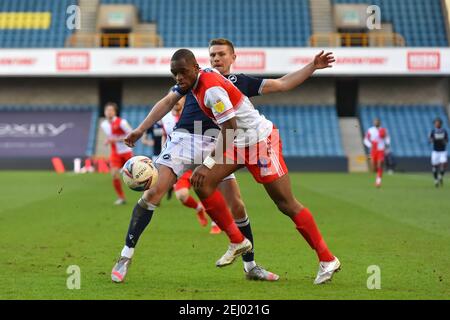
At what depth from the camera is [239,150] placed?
7.46 metres

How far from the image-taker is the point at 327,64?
788 centimetres

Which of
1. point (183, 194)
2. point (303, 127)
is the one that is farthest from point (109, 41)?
point (183, 194)

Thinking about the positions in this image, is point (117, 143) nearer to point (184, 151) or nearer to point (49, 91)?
point (184, 151)

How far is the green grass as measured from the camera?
280 inches

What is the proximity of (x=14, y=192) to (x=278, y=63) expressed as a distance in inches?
788

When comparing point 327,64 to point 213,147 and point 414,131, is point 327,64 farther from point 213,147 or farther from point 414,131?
point 414,131

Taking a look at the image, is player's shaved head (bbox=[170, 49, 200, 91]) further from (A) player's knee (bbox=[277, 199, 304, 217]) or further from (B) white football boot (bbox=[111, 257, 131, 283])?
(B) white football boot (bbox=[111, 257, 131, 283])

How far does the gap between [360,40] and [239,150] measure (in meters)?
35.2

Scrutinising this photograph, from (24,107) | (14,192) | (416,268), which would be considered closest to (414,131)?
(24,107)

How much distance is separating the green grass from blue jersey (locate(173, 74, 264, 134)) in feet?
4.60

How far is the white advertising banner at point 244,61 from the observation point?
128 feet

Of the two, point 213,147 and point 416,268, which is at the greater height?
point 213,147

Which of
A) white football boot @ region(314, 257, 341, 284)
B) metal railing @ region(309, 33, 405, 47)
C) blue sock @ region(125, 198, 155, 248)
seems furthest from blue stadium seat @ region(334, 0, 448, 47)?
blue sock @ region(125, 198, 155, 248)
